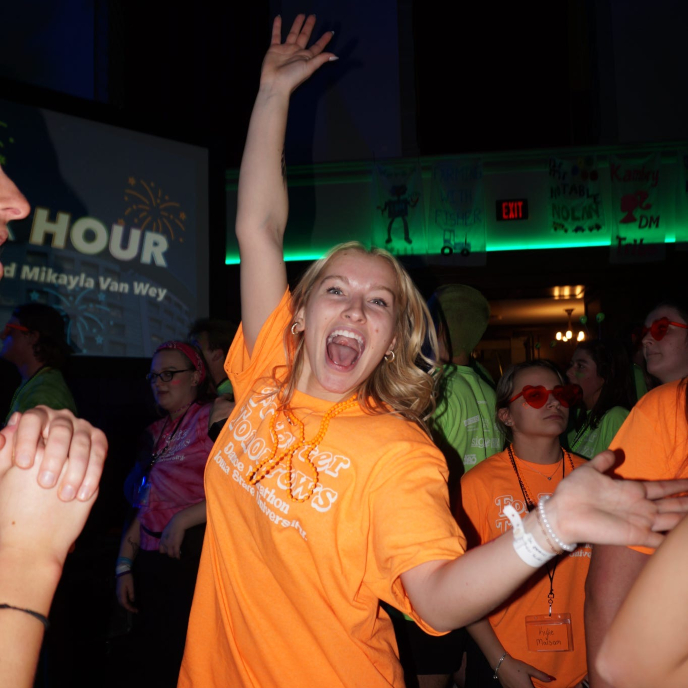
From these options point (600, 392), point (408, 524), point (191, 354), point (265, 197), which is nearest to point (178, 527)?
point (191, 354)

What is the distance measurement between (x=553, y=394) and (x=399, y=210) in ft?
17.4

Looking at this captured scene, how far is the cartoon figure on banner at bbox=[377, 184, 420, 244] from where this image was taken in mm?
7457

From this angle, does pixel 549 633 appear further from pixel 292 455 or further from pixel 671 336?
pixel 292 455

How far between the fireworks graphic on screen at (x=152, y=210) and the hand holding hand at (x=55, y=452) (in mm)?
4266

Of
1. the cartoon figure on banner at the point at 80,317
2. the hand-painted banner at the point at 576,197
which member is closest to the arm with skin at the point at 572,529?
the cartoon figure on banner at the point at 80,317

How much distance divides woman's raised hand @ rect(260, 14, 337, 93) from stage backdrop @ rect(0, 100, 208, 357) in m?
3.02

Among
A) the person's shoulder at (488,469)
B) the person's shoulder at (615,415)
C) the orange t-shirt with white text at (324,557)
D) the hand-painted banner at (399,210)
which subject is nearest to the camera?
the orange t-shirt with white text at (324,557)

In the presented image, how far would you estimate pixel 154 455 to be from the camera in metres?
3.23

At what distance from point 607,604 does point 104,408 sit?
198 inches

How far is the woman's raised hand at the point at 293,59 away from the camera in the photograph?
6.25 ft

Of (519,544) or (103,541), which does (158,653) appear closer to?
(103,541)

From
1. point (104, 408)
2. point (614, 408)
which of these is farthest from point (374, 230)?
point (614, 408)

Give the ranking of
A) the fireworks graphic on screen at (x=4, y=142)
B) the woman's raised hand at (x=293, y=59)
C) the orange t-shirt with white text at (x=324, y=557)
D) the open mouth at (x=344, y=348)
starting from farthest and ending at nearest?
the fireworks graphic on screen at (x=4, y=142), the woman's raised hand at (x=293, y=59), the open mouth at (x=344, y=348), the orange t-shirt with white text at (x=324, y=557)

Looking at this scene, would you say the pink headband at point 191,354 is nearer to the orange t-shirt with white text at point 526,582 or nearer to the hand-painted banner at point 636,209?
the orange t-shirt with white text at point 526,582
